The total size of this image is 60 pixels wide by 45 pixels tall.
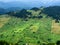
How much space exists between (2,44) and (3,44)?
0.53 meters

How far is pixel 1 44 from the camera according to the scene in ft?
411

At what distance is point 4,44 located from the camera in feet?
413

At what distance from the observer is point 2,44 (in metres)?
125

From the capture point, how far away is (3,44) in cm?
12556

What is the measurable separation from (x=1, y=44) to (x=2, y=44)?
0.53 meters

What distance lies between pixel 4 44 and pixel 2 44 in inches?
43.1

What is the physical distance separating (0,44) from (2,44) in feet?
5.37

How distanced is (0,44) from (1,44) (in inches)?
51.5

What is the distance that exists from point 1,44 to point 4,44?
162cm

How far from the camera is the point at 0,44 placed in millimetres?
124062
